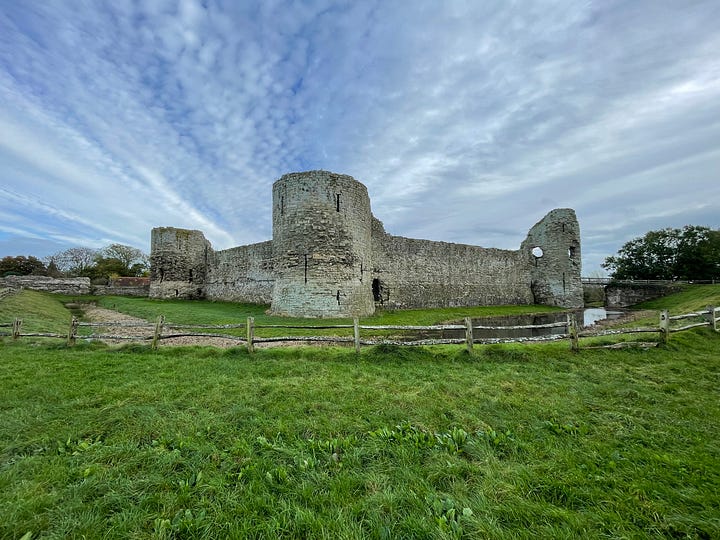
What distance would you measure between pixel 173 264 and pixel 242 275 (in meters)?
7.83

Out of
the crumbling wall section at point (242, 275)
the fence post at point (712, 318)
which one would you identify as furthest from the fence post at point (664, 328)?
the crumbling wall section at point (242, 275)

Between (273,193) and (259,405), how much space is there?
14.1 meters

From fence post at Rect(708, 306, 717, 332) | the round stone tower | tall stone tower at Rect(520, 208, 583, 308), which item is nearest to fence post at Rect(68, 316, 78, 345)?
the round stone tower

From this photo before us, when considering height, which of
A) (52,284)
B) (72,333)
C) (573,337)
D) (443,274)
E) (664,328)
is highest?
(52,284)

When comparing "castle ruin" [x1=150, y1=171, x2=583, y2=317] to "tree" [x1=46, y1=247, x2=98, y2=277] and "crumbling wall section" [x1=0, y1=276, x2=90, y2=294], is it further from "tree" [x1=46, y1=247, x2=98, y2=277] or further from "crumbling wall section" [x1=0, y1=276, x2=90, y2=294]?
"tree" [x1=46, y1=247, x2=98, y2=277]

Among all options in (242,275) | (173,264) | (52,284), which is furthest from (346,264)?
(52,284)

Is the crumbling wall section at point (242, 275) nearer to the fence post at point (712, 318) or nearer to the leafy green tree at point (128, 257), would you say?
the fence post at point (712, 318)

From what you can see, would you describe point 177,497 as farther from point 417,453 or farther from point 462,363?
point 462,363

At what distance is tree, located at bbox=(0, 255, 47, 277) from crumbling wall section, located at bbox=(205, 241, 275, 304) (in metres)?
36.5

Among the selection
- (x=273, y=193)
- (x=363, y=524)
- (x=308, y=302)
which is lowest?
(x=363, y=524)

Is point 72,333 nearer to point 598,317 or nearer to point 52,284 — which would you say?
point 52,284

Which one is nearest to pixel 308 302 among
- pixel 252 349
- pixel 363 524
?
pixel 252 349

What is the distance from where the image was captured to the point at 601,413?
A: 15.5ft

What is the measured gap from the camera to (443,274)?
2634cm
